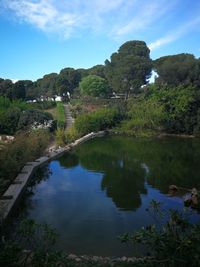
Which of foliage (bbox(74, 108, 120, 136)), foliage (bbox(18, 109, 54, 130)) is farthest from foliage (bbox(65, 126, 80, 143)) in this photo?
foliage (bbox(18, 109, 54, 130))

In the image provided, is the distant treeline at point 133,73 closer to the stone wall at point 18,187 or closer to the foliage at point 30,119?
the foliage at point 30,119

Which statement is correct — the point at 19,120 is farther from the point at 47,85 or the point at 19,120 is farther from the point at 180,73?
the point at 47,85

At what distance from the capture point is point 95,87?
42344mm

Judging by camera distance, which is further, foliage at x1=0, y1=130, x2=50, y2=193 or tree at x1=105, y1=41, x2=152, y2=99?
tree at x1=105, y1=41, x2=152, y2=99

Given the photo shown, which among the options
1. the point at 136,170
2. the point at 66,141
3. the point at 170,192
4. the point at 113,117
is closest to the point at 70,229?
the point at 170,192

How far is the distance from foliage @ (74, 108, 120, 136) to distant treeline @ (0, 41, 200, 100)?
6177 millimetres

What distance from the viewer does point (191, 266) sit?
9.71 feet

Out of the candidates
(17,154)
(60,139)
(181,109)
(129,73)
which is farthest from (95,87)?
(17,154)

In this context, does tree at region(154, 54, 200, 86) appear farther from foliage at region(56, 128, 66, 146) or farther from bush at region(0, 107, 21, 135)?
bush at region(0, 107, 21, 135)

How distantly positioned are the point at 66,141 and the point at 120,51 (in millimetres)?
26910

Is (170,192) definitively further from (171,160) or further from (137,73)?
(137,73)

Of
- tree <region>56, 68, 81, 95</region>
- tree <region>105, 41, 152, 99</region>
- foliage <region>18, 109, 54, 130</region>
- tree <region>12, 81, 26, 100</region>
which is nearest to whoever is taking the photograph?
foliage <region>18, 109, 54, 130</region>

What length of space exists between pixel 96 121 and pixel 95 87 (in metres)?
16.6

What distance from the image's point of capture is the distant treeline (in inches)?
1169
